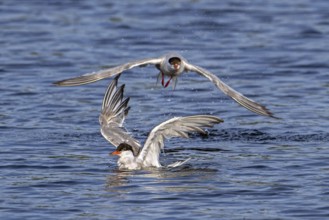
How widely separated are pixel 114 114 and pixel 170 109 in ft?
8.30

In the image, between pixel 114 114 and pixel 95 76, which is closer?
pixel 95 76

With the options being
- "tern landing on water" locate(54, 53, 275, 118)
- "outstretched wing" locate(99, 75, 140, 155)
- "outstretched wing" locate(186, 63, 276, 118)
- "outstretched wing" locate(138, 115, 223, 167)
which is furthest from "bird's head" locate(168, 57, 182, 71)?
"outstretched wing" locate(138, 115, 223, 167)

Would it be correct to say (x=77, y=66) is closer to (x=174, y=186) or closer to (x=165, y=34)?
(x=165, y=34)

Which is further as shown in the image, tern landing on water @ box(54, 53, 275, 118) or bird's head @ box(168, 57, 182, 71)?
bird's head @ box(168, 57, 182, 71)

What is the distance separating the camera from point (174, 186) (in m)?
11.0

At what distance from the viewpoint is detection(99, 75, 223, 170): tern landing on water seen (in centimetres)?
1141

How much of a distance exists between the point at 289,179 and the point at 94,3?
14.5 meters

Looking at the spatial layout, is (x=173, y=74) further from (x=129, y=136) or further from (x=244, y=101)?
(x=244, y=101)

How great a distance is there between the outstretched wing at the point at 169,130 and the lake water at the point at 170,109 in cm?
22

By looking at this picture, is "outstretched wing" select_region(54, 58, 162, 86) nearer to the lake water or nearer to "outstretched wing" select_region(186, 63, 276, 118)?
"outstretched wing" select_region(186, 63, 276, 118)

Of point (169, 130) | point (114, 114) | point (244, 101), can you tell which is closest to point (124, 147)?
point (169, 130)

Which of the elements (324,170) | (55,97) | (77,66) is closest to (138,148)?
(324,170)

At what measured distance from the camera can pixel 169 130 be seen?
37.8 feet

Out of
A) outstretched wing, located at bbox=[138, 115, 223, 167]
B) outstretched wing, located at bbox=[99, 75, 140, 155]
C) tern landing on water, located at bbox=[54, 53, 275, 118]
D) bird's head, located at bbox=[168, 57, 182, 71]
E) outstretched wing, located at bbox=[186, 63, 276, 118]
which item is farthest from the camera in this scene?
outstretched wing, located at bbox=[99, 75, 140, 155]
